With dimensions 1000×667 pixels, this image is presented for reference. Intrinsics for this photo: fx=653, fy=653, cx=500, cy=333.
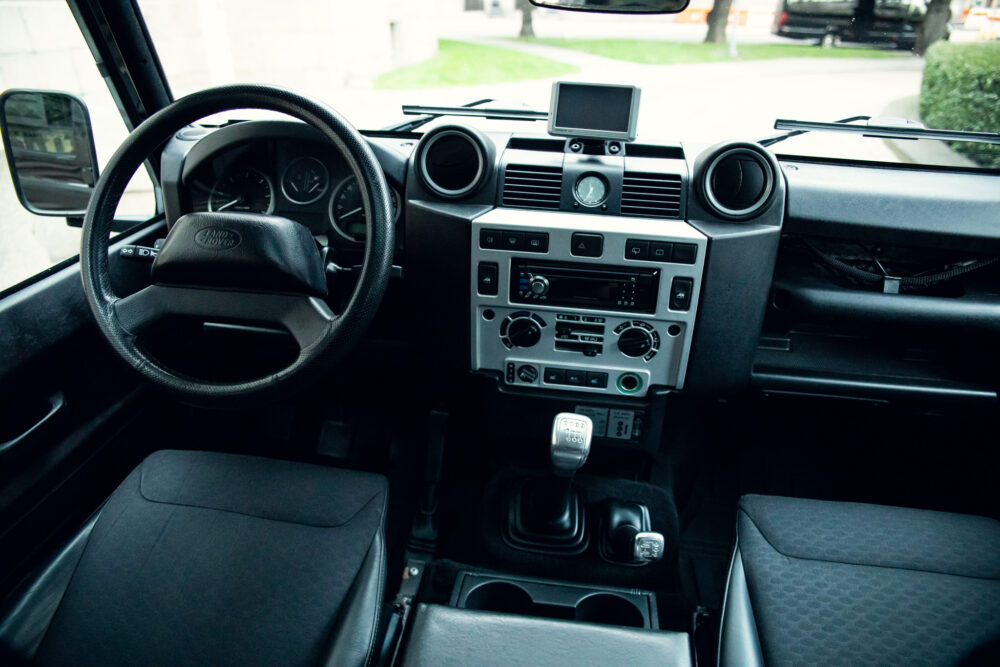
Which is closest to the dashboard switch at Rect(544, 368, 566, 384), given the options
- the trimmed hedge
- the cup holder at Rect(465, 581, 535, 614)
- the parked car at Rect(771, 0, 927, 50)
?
the cup holder at Rect(465, 581, 535, 614)

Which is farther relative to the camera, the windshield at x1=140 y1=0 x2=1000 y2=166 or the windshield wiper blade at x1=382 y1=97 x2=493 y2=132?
the windshield wiper blade at x1=382 y1=97 x2=493 y2=132

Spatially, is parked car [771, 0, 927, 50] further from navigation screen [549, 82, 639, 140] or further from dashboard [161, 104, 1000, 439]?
navigation screen [549, 82, 639, 140]

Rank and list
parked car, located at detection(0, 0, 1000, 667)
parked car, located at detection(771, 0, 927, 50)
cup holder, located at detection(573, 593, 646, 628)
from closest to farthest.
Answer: parked car, located at detection(0, 0, 1000, 667)
cup holder, located at detection(573, 593, 646, 628)
parked car, located at detection(771, 0, 927, 50)

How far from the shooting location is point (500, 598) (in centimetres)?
174

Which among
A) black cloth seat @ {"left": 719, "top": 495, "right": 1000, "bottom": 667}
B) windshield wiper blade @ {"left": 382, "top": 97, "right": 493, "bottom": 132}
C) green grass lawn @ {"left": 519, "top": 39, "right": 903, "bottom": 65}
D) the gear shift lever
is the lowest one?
the gear shift lever

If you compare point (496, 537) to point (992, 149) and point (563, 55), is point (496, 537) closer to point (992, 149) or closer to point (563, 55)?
point (563, 55)

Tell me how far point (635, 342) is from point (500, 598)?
0.79m

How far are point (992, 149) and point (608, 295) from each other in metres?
1.28

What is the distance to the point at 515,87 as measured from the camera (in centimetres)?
221

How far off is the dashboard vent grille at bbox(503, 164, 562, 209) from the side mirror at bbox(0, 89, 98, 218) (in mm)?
1201

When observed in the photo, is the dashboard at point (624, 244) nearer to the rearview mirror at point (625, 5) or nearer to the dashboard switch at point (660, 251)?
the dashboard switch at point (660, 251)

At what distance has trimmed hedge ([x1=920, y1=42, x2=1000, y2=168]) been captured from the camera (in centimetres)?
194

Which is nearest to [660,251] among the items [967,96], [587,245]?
[587,245]

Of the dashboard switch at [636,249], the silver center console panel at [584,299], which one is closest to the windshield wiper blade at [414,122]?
the silver center console panel at [584,299]
